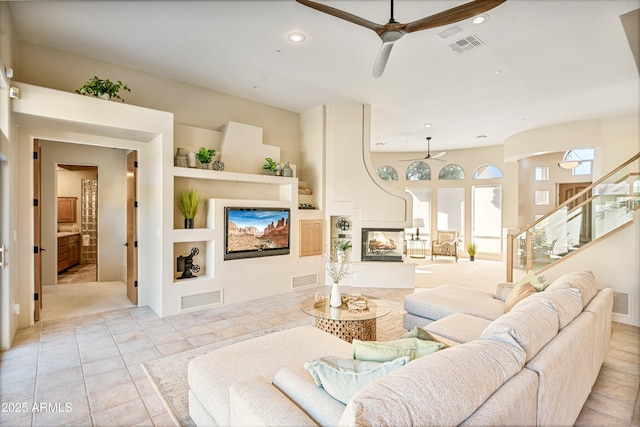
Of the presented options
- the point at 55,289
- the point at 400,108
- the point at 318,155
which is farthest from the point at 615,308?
the point at 55,289

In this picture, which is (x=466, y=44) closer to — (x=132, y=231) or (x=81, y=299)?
(x=132, y=231)

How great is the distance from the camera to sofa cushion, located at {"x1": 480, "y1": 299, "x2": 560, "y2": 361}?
1.50 meters

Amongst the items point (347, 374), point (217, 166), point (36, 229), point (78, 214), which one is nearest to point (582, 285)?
point (347, 374)

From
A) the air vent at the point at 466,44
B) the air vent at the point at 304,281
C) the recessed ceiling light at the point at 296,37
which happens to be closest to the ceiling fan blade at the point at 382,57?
the recessed ceiling light at the point at 296,37

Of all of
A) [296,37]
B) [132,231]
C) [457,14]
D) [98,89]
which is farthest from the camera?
[132,231]

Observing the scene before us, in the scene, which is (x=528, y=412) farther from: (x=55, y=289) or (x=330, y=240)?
(x=55, y=289)

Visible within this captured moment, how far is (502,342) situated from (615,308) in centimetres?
413

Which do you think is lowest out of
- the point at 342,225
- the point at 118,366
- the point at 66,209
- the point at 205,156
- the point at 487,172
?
the point at 118,366

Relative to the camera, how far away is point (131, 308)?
452 cm

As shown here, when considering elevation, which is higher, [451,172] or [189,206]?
[451,172]

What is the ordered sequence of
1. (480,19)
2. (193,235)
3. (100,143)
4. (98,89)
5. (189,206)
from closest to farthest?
(480,19) → (98,89) → (100,143) → (193,235) → (189,206)

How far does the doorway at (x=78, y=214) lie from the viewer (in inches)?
286

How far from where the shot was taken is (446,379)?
1092 mm

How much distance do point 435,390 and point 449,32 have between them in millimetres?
3710
